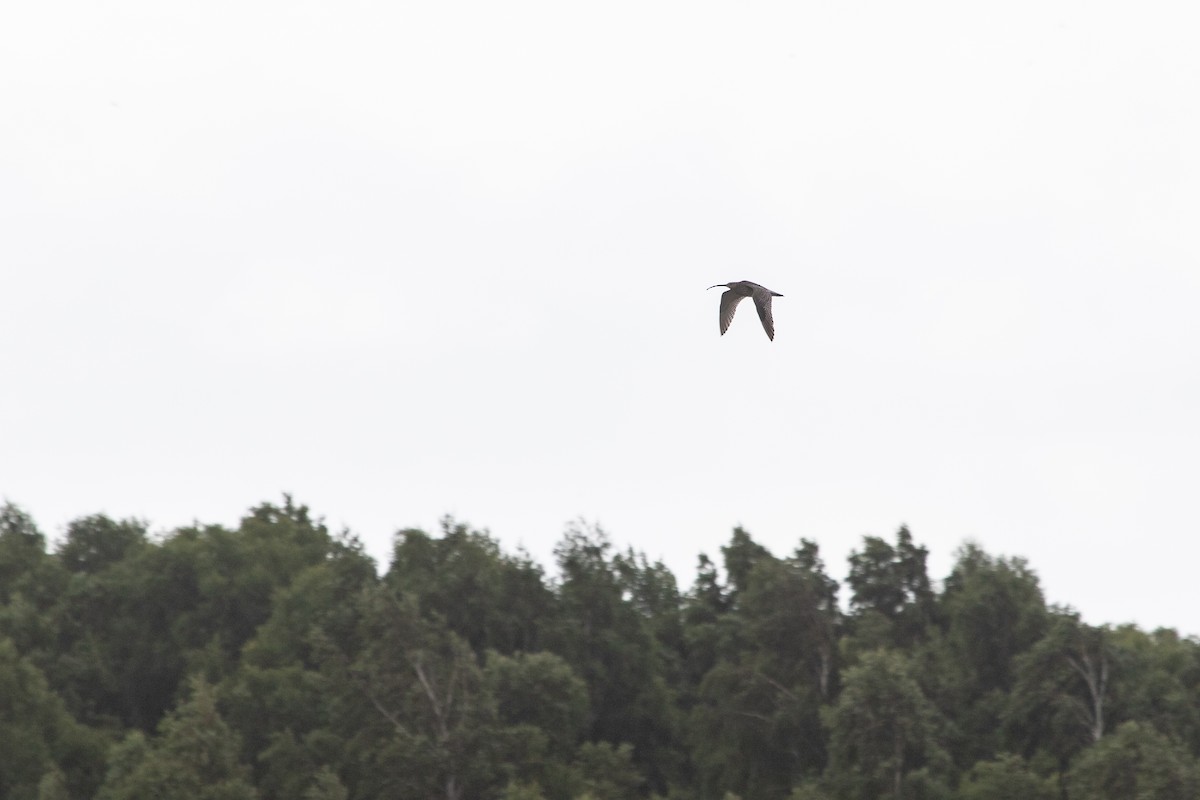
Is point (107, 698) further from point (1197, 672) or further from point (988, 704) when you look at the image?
point (1197, 672)

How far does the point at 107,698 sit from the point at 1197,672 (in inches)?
1769

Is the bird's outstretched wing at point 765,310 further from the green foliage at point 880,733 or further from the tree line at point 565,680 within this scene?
the green foliage at point 880,733

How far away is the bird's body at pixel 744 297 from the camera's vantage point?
31.1 metres

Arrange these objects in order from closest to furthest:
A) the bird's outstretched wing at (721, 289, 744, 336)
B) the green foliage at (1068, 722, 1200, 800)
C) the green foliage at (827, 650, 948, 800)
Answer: the bird's outstretched wing at (721, 289, 744, 336)
the green foliage at (1068, 722, 1200, 800)
the green foliage at (827, 650, 948, 800)

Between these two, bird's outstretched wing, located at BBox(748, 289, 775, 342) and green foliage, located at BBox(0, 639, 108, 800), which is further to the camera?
green foliage, located at BBox(0, 639, 108, 800)

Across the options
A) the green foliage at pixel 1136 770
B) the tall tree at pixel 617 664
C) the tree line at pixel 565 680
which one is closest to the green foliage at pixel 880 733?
the tree line at pixel 565 680

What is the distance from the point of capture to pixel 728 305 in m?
33.1

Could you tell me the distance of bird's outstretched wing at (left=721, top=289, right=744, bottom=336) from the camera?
32719mm

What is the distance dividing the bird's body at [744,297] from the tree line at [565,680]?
1410 inches

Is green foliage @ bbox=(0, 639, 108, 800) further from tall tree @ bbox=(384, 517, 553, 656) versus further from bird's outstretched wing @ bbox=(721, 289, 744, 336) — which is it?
bird's outstretched wing @ bbox=(721, 289, 744, 336)

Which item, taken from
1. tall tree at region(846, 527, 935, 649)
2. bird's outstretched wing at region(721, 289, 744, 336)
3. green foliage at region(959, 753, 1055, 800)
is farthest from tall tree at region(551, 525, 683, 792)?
bird's outstretched wing at region(721, 289, 744, 336)

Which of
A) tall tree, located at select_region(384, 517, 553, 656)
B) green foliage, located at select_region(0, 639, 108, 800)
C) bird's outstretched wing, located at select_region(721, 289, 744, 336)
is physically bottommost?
bird's outstretched wing, located at select_region(721, 289, 744, 336)

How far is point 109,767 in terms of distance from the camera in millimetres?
77562

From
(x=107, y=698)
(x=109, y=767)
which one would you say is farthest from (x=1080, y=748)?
(x=107, y=698)
